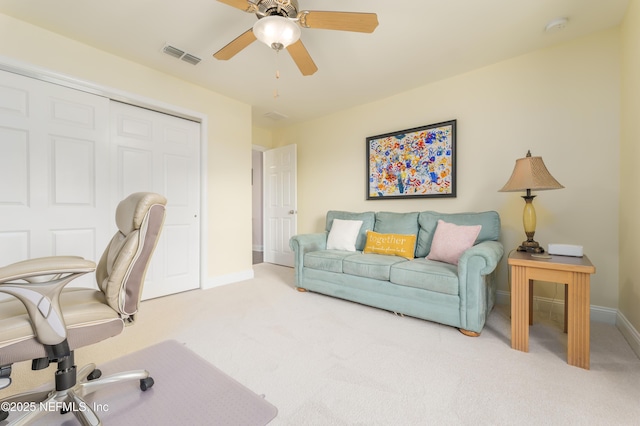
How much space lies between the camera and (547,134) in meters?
2.49

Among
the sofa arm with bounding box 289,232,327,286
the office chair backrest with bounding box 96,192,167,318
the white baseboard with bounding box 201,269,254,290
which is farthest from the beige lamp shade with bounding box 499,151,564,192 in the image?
the white baseboard with bounding box 201,269,254,290

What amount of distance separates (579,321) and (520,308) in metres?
0.28

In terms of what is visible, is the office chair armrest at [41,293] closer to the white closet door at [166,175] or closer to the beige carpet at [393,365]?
the beige carpet at [393,365]

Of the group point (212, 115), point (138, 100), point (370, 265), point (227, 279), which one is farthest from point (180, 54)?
point (370, 265)

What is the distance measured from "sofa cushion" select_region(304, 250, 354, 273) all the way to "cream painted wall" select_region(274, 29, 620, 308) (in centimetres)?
106

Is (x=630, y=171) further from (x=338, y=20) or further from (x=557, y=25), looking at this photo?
(x=338, y=20)

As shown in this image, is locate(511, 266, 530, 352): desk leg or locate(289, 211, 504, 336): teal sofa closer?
locate(511, 266, 530, 352): desk leg

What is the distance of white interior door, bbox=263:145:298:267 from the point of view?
4.50 meters

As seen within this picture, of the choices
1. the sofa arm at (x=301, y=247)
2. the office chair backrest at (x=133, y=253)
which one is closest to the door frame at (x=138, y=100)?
the sofa arm at (x=301, y=247)

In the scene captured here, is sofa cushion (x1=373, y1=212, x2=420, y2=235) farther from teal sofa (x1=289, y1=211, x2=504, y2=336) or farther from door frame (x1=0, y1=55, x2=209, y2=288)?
door frame (x1=0, y1=55, x2=209, y2=288)

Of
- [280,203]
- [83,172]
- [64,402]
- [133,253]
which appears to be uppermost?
[83,172]

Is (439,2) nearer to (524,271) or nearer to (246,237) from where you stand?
(524,271)

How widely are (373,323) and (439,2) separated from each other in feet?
8.25

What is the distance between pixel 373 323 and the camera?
223cm
